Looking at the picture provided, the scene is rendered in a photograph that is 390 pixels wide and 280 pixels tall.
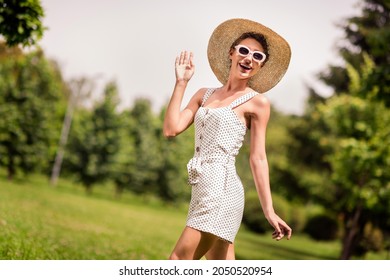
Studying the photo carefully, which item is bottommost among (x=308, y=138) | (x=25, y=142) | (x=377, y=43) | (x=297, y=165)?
(x=25, y=142)

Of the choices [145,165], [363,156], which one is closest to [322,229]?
[145,165]

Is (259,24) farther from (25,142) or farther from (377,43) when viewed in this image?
(25,142)

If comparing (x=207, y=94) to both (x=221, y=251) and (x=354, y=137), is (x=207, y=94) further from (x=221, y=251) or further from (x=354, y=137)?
(x=354, y=137)

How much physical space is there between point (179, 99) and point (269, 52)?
898 mm

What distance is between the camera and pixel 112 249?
11.5 m

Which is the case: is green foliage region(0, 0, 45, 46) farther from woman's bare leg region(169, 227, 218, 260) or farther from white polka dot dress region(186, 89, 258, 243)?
woman's bare leg region(169, 227, 218, 260)

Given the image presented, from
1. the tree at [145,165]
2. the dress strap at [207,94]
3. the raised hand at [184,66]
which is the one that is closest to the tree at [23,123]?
the tree at [145,165]

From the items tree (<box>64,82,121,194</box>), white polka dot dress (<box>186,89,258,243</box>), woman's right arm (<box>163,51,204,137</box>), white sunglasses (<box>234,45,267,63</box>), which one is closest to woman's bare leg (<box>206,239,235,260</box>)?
white polka dot dress (<box>186,89,258,243</box>)

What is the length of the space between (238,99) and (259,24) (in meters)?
0.64

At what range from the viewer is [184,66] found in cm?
336

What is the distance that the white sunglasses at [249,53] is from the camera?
3514 mm

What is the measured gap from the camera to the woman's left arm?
323 centimetres
